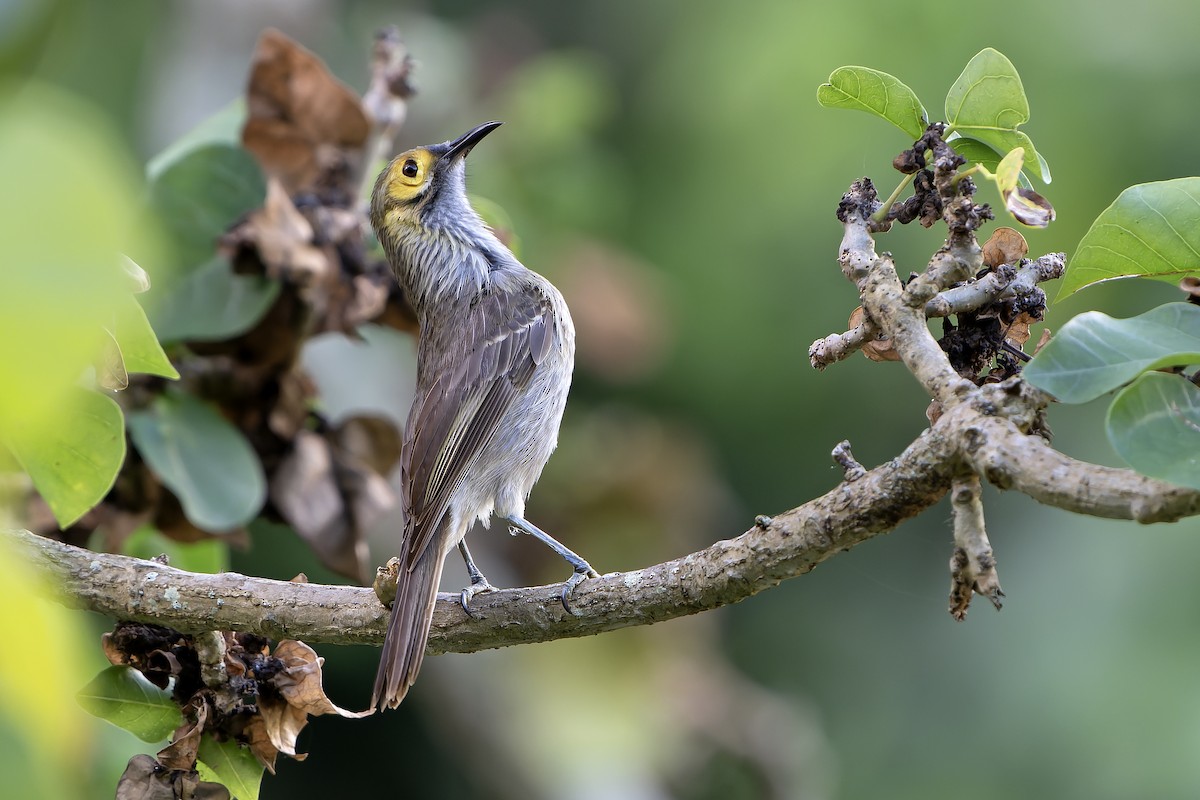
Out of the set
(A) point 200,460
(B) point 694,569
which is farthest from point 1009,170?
(A) point 200,460

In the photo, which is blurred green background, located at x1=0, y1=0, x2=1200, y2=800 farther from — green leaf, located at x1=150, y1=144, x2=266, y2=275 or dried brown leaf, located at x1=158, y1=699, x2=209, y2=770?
dried brown leaf, located at x1=158, y1=699, x2=209, y2=770

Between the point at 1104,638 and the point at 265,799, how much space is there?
6706 millimetres

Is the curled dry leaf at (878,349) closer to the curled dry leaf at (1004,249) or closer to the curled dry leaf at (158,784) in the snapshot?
the curled dry leaf at (1004,249)

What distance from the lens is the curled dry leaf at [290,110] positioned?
13.2ft

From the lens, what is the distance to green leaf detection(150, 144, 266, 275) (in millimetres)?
3828

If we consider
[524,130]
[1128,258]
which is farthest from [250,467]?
[524,130]

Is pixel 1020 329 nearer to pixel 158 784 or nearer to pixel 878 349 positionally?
pixel 878 349

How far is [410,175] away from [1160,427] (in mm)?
3691

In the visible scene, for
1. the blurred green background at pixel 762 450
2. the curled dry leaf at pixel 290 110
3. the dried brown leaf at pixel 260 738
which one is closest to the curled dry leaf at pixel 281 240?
the curled dry leaf at pixel 290 110

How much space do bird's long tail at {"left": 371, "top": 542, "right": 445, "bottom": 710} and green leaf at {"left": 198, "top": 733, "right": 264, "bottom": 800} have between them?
1.14 ft

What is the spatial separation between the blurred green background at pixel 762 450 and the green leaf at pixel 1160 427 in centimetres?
535

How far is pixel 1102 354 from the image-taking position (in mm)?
2059

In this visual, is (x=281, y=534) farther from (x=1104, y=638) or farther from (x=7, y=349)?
(x=7, y=349)

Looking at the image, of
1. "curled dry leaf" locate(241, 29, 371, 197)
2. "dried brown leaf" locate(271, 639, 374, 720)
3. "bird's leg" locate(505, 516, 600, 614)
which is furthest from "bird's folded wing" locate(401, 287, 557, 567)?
"dried brown leaf" locate(271, 639, 374, 720)
